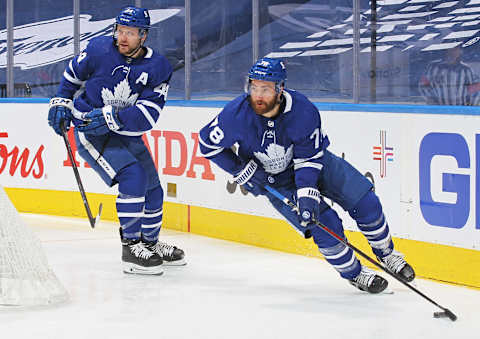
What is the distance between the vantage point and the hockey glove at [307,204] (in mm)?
4027

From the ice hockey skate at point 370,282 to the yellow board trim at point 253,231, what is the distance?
412 millimetres

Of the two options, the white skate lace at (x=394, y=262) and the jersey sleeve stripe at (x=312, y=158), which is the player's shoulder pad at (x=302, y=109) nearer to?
the jersey sleeve stripe at (x=312, y=158)

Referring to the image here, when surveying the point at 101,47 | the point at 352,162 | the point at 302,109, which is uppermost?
the point at 101,47

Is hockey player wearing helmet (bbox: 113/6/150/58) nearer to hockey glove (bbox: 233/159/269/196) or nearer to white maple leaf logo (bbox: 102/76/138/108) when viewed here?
white maple leaf logo (bbox: 102/76/138/108)

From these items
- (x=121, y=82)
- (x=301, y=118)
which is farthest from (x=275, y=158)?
(x=121, y=82)

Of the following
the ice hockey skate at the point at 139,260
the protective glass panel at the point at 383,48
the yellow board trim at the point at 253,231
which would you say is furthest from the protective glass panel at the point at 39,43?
the ice hockey skate at the point at 139,260

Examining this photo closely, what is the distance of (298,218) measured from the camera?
13.8ft

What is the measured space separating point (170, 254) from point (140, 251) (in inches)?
13.1

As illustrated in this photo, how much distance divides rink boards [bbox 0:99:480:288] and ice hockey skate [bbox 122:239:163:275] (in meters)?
0.92

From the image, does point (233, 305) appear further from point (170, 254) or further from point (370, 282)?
point (170, 254)

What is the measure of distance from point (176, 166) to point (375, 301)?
7.89ft

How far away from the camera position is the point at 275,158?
4.19 meters

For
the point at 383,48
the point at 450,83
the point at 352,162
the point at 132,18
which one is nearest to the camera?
the point at 132,18

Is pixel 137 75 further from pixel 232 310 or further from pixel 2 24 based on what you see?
pixel 2 24
